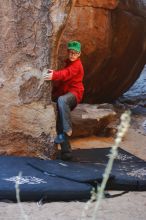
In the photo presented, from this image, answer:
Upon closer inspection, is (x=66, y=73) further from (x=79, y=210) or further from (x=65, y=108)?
(x=79, y=210)

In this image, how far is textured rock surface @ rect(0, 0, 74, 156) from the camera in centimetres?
494

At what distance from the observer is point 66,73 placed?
5008mm

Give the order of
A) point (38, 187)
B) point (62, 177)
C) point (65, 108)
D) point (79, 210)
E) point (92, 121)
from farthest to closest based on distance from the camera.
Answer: point (92, 121), point (65, 108), point (62, 177), point (38, 187), point (79, 210)

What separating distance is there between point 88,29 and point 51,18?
3.29m

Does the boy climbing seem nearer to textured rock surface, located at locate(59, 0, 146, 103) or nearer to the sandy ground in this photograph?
the sandy ground

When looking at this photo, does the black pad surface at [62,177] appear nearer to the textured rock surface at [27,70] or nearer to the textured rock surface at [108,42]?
the textured rock surface at [27,70]

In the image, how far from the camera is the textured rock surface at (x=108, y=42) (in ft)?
26.8

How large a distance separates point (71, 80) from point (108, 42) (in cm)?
370

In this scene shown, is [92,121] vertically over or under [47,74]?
under

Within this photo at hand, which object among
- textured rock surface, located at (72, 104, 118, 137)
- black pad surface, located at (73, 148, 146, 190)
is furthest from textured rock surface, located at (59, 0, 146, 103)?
black pad surface, located at (73, 148, 146, 190)

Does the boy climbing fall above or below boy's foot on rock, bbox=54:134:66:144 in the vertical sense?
above

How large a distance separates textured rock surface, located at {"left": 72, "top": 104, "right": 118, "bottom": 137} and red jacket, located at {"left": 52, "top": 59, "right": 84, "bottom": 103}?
1.58 m

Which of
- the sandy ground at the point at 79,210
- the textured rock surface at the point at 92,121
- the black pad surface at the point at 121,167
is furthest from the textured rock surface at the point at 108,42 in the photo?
the sandy ground at the point at 79,210

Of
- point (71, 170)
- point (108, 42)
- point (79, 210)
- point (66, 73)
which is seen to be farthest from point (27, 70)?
point (108, 42)
